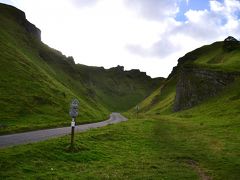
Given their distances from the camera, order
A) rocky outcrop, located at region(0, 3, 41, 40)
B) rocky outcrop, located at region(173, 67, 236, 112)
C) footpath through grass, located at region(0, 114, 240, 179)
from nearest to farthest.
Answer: footpath through grass, located at region(0, 114, 240, 179), rocky outcrop, located at region(173, 67, 236, 112), rocky outcrop, located at region(0, 3, 41, 40)

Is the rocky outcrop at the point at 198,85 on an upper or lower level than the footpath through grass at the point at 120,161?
upper

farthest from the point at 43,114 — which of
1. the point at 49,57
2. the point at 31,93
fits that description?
the point at 49,57

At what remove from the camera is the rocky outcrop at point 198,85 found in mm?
111625

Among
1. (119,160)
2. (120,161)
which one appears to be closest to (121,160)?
(119,160)

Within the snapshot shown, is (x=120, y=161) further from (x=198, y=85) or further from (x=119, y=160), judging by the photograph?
(x=198, y=85)

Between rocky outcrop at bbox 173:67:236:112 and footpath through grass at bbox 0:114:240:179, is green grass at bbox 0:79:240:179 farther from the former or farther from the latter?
rocky outcrop at bbox 173:67:236:112

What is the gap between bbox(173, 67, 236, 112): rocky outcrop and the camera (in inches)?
4395

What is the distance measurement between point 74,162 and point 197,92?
325 feet

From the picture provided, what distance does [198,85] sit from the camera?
11888 centimetres

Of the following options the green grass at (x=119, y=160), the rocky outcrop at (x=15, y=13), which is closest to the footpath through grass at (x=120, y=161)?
the green grass at (x=119, y=160)

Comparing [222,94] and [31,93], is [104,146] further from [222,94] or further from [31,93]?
[222,94]

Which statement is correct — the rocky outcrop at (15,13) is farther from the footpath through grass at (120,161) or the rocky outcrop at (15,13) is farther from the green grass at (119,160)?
the footpath through grass at (120,161)

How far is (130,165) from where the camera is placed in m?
23.2

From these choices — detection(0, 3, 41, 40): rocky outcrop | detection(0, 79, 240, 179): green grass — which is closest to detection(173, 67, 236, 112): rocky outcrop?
detection(0, 79, 240, 179): green grass
